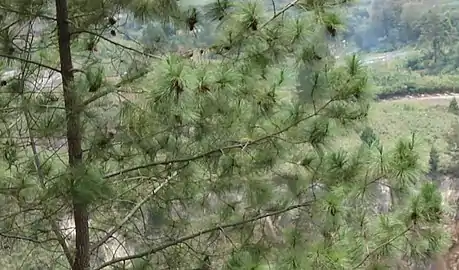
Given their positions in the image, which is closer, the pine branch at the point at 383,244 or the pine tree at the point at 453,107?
the pine branch at the point at 383,244

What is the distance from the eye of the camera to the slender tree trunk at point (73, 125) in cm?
188

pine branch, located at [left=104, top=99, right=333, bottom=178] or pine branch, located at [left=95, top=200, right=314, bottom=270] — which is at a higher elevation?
pine branch, located at [left=104, top=99, right=333, bottom=178]

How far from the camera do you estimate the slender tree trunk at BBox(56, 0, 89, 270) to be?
6.15 feet

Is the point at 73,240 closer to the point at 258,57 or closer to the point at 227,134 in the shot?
the point at 227,134

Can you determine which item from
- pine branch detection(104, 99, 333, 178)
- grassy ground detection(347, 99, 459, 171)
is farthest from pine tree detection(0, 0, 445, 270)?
grassy ground detection(347, 99, 459, 171)

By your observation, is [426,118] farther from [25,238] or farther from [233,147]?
[25,238]

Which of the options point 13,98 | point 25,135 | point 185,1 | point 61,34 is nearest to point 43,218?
point 25,135

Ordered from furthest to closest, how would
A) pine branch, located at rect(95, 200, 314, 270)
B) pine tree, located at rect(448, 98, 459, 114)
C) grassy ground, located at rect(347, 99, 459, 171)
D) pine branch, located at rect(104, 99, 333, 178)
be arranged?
1. pine tree, located at rect(448, 98, 459, 114)
2. grassy ground, located at rect(347, 99, 459, 171)
3. pine branch, located at rect(95, 200, 314, 270)
4. pine branch, located at rect(104, 99, 333, 178)

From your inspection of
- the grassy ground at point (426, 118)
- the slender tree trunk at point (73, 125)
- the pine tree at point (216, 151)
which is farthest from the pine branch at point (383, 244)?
the grassy ground at point (426, 118)

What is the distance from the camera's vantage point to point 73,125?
6.35 feet

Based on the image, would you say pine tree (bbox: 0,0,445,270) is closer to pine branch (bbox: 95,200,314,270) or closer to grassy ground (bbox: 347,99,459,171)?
pine branch (bbox: 95,200,314,270)

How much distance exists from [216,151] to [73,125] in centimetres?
46

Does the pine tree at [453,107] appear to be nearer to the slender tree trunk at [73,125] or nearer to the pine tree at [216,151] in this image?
the pine tree at [216,151]

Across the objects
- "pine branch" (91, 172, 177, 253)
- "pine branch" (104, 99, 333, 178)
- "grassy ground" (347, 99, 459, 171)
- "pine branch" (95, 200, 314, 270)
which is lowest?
"pine branch" (95, 200, 314, 270)
